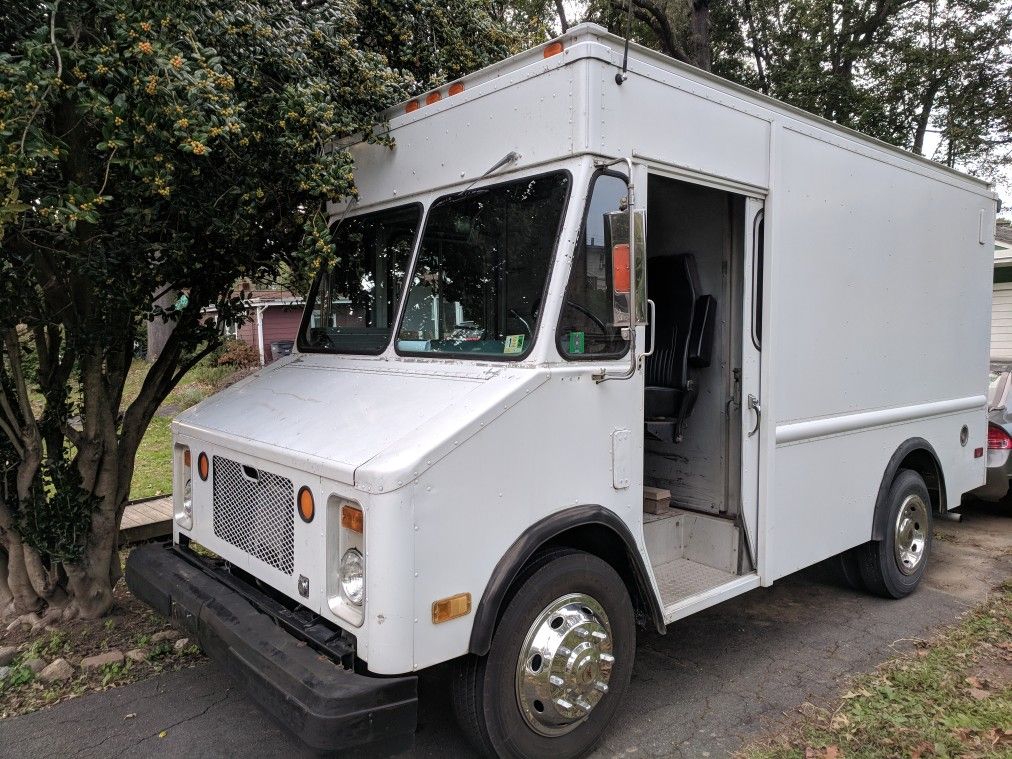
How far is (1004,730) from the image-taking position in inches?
132

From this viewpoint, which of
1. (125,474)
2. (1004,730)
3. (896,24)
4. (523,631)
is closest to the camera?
(523,631)

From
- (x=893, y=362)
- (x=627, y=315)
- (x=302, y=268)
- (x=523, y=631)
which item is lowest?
(x=523, y=631)

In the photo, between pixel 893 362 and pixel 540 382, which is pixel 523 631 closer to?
pixel 540 382

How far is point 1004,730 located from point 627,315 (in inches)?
100

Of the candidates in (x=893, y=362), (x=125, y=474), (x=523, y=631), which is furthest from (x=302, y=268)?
(x=893, y=362)

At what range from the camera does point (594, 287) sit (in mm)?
3037

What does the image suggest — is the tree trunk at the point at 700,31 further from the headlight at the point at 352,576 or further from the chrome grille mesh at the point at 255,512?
the headlight at the point at 352,576

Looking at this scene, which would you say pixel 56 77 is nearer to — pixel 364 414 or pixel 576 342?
pixel 364 414

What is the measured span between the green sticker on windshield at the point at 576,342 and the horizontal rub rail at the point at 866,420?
4.70 ft

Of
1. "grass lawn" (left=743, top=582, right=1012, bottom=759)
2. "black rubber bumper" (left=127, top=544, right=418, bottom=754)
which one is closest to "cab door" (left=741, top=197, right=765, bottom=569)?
"grass lawn" (left=743, top=582, right=1012, bottom=759)

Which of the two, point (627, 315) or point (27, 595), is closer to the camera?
point (627, 315)

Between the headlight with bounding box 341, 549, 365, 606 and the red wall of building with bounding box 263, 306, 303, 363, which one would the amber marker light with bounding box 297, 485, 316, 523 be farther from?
the red wall of building with bounding box 263, 306, 303, 363

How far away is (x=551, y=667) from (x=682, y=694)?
3.97 feet

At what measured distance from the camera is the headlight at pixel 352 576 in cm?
256
